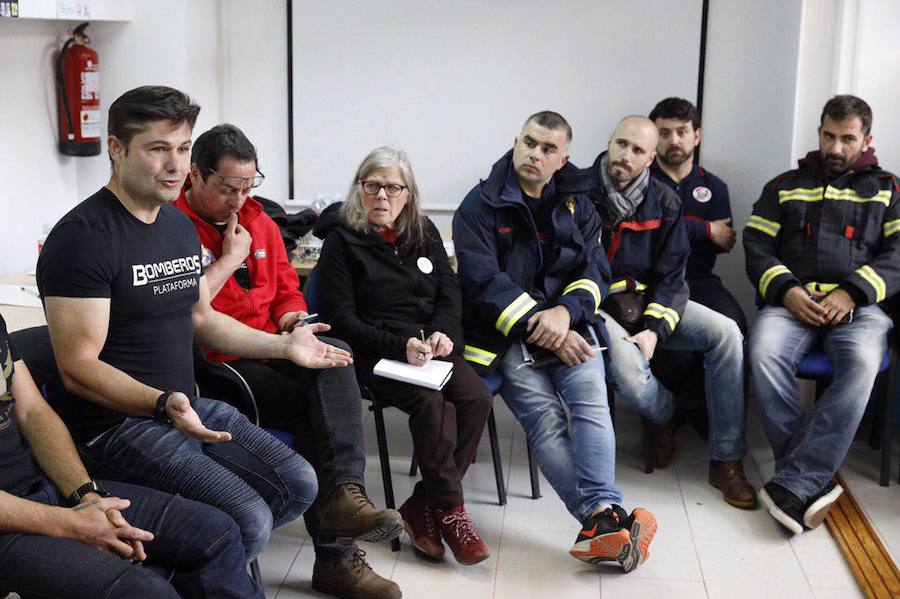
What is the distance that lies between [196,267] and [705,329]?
1.90m

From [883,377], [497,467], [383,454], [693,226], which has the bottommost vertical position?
[497,467]

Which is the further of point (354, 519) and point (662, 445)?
point (662, 445)

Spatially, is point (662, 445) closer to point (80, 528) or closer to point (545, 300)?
point (545, 300)

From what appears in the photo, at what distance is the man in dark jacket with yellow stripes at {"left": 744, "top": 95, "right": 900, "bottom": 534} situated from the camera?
10.6ft

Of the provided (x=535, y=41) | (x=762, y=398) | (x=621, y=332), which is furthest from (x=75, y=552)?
(x=535, y=41)

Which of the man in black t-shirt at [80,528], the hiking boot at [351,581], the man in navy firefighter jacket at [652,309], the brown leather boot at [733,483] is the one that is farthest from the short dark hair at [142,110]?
the brown leather boot at [733,483]

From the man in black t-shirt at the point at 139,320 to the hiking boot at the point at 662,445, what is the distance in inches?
69.2

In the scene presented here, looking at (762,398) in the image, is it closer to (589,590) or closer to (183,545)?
(589,590)

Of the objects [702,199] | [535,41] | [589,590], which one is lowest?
[589,590]

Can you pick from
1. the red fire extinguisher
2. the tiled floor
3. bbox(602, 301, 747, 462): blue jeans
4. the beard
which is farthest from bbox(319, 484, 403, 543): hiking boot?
the red fire extinguisher

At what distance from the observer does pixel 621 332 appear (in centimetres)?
345

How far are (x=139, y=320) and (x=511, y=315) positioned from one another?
4.35ft

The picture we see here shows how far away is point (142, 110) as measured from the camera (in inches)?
84.8

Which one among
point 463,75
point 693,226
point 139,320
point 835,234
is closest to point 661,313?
point 693,226
